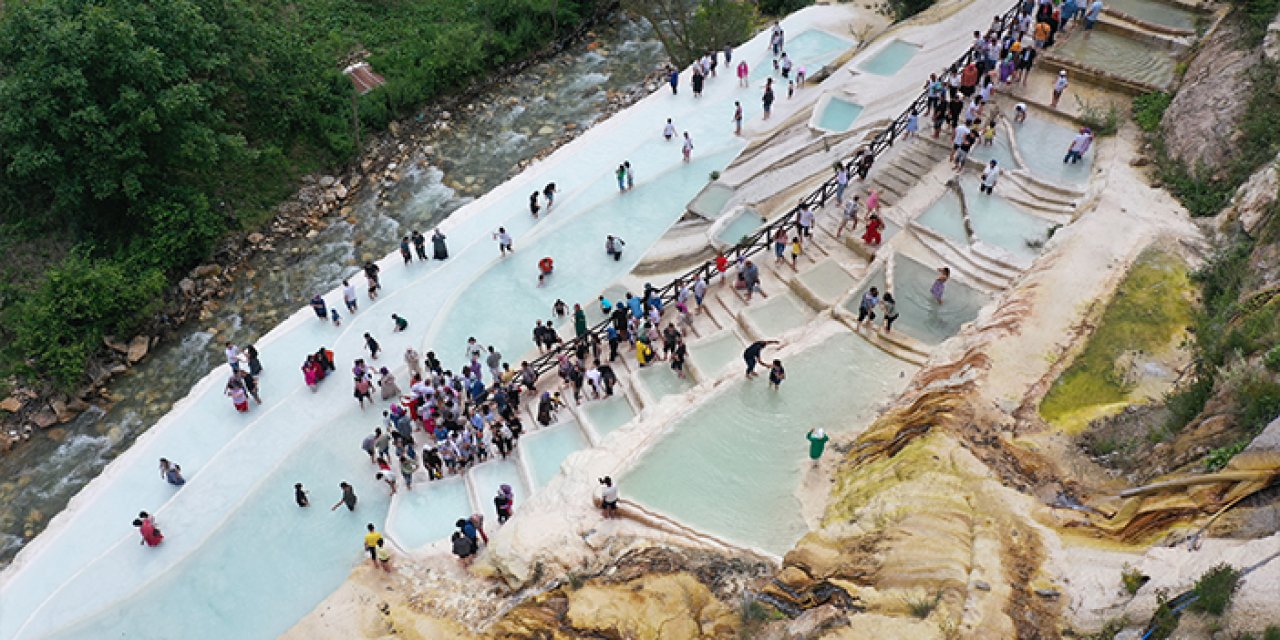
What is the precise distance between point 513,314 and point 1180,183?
14.0m

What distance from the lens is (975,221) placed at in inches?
730

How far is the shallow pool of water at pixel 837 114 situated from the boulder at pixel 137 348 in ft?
59.9

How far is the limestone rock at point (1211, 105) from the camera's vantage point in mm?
16984

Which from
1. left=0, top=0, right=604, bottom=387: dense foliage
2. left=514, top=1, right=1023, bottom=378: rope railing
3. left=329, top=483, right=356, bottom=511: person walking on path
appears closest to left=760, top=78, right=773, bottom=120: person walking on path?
left=514, top=1, right=1023, bottom=378: rope railing

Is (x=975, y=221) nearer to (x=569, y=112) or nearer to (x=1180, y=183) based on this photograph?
(x=1180, y=183)

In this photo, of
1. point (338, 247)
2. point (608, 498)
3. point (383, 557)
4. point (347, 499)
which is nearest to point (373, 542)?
point (383, 557)

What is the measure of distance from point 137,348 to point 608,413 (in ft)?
42.8

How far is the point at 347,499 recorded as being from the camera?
16453 millimetres

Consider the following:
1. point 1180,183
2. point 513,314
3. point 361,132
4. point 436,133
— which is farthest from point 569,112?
point 1180,183

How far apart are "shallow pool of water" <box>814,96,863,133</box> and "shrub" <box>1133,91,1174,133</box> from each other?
6.70 m

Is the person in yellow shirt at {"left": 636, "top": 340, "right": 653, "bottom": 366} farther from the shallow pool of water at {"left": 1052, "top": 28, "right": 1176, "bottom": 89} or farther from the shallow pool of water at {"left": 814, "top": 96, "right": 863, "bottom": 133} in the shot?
the shallow pool of water at {"left": 1052, "top": 28, "right": 1176, "bottom": 89}

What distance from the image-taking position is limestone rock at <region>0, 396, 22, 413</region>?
2095cm

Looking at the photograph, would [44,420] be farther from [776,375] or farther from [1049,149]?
[1049,149]

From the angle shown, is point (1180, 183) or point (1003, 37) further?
point (1003, 37)
